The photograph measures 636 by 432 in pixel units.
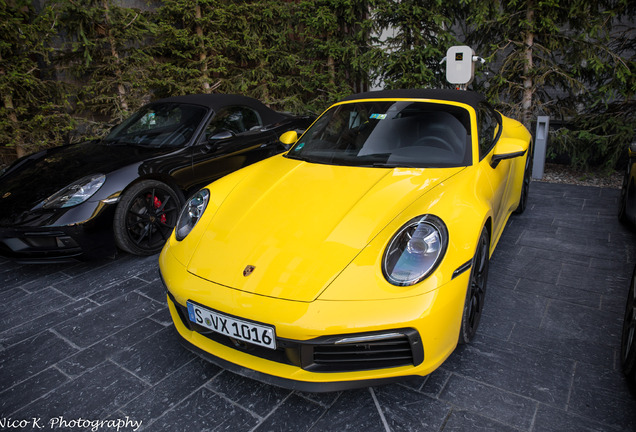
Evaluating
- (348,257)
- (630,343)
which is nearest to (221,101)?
(348,257)

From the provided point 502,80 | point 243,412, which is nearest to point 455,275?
point 243,412

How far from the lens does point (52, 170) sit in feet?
11.1

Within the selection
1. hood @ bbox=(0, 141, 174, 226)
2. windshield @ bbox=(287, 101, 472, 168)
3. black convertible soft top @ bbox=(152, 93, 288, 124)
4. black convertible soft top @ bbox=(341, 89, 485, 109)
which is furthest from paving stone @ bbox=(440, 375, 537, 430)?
black convertible soft top @ bbox=(152, 93, 288, 124)

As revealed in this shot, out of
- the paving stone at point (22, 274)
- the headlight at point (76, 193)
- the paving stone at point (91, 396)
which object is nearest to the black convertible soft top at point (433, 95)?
the headlight at point (76, 193)

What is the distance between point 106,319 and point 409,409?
6.42ft

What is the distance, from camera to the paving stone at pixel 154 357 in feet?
6.77

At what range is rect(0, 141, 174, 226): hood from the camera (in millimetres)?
3062

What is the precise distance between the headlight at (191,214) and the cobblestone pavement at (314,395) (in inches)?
25.3

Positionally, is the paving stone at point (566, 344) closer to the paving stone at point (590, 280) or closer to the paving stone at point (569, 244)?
the paving stone at point (590, 280)

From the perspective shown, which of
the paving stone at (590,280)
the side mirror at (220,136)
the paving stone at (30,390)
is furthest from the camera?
the side mirror at (220,136)

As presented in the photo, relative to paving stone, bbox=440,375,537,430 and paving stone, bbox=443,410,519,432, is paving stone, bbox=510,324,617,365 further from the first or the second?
paving stone, bbox=443,410,519,432

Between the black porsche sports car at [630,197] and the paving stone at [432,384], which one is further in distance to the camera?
the black porsche sports car at [630,197]

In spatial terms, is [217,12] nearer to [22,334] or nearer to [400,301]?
[22,334]

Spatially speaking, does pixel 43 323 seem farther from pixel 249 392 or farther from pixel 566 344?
pixel 566 344
